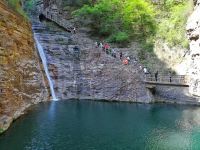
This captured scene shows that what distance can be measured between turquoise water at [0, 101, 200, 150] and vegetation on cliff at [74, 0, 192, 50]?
1438cm

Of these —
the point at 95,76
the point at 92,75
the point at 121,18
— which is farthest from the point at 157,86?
the point at 121,18

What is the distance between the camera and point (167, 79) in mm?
43219

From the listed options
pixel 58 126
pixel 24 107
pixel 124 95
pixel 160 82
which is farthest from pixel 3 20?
pixel 160 82

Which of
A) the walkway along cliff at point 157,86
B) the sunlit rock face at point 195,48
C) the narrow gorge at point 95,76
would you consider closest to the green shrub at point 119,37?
the narrow gorge at point 95,76

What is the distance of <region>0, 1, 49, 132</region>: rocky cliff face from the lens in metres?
29.8

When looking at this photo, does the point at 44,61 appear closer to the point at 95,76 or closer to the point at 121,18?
the point at 95,76

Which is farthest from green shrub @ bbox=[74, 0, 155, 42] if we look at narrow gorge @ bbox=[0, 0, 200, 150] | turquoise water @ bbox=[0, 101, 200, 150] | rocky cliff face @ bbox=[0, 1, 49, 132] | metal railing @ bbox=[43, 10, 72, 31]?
turquoise water @ bbox=[0, 101, 200, 150]

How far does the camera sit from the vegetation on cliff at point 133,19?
50812 millimetres

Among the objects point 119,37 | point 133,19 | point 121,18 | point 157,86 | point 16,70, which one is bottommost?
point 157,86

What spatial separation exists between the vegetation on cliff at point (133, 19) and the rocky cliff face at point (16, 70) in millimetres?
13377

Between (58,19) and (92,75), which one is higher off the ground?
(58,19)

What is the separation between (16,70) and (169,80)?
59.2ft

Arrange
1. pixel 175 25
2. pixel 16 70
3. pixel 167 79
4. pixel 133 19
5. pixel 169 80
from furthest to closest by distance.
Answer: pixel 133 19, pixel 175 25, pixel 167 79, pixel 169 80, pixel 16 70

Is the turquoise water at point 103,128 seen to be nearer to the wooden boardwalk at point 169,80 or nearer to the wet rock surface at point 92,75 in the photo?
the wet rock surface at point 92,75
